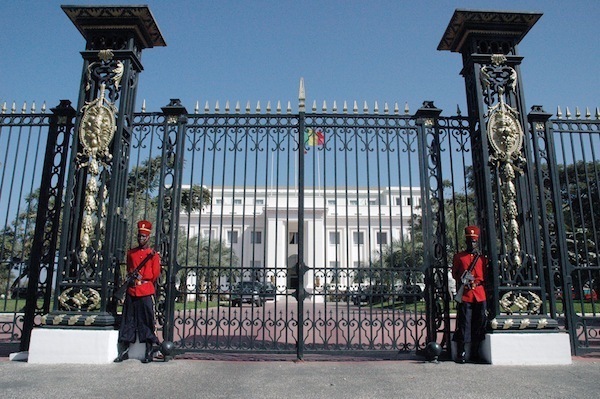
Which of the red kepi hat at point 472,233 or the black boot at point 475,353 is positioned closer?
the black boot at point 475,353

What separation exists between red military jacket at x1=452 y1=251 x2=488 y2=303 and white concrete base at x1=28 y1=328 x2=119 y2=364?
16.6 feet

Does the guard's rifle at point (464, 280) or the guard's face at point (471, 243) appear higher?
the guard's face at point (471, 243)

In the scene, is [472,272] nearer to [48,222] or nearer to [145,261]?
[145,261]

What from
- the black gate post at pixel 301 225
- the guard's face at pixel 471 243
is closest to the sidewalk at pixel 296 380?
the black gate post at pixel 301 225

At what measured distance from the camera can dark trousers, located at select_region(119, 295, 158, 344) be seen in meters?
6.39

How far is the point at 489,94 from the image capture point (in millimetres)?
7125

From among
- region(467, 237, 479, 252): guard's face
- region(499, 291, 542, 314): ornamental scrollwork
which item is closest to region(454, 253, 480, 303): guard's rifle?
region(467, 237, 479, 252): guard's face

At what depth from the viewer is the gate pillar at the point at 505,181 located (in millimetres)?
6297

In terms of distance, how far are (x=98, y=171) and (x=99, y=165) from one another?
0.34 ft

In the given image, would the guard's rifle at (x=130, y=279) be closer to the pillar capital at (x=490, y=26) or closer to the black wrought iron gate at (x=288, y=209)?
the black wrought iron gate at (x=288, y=209)

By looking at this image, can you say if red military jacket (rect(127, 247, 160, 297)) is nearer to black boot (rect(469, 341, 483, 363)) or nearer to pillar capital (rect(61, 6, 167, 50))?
pillar capital (rect(61, 6, 167, 50))

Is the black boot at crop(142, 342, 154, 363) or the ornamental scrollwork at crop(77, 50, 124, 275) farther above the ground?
the ornamental scrollwork at crop(77, 50, 124, 275)

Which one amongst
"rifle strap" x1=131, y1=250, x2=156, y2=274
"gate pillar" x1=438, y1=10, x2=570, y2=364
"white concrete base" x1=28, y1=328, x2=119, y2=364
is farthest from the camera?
"rifle strap" x1=131, y1=250, x2=156, y2=274

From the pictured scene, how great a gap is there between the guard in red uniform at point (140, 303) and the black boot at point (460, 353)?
14.5ft
